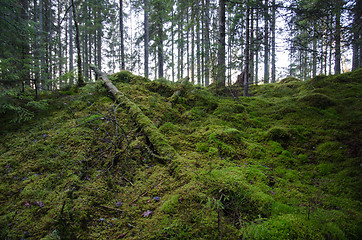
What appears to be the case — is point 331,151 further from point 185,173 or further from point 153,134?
point 153,134

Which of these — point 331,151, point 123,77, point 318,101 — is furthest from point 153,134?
point 318,101

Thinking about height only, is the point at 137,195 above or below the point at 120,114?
below

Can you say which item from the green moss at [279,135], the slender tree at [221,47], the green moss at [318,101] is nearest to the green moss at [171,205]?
the green moss at [279,135]

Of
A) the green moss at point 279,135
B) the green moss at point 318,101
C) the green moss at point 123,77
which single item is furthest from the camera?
the green moss at point 123,77

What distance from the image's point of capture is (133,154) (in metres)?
3.72

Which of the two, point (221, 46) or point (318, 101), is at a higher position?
point (221, 46)

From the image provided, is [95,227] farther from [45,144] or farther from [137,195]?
[45,144]

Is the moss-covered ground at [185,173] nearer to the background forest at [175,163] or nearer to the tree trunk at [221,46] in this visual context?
the background forest at [175,163]

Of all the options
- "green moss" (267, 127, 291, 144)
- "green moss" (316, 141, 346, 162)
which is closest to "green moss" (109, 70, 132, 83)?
"green moss" (267, 127, 291, 144)

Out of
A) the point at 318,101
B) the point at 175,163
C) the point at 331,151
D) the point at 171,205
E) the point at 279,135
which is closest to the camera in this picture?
the point at 171,205

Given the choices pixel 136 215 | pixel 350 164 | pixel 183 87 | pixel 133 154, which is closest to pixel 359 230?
pixel 350 164

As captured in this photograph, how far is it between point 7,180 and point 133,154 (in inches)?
90.4

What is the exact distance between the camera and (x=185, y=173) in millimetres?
A: 2939

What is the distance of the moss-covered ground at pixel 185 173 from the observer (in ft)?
6.89
